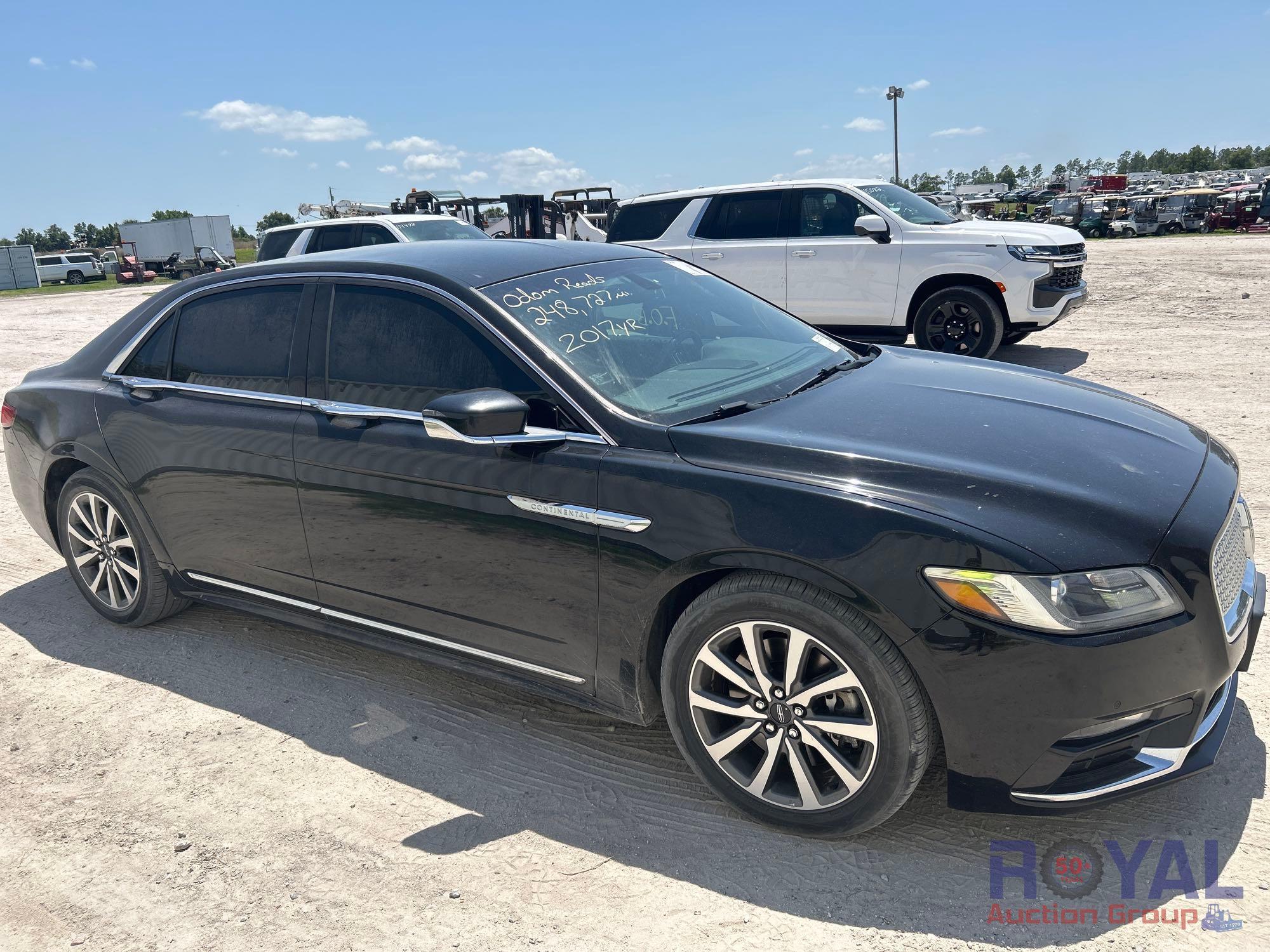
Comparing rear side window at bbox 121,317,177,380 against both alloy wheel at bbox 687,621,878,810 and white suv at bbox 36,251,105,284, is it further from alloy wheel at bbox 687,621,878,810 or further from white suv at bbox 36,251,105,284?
white suv at bbox 36,251,105,284

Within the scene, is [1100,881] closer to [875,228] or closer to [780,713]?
[780,713]

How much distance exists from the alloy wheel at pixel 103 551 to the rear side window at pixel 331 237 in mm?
8488

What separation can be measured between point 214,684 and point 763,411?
2.65 m

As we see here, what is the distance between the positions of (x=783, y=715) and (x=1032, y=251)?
794 centimetres

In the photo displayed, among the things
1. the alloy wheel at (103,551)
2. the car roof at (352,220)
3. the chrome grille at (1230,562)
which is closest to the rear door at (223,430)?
the alloy wheel at (103,551)

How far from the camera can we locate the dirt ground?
2.55 metres

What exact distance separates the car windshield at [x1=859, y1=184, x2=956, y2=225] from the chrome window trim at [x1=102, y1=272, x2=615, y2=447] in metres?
7.57

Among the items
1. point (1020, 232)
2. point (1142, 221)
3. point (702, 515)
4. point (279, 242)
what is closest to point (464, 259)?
point (702, 515)

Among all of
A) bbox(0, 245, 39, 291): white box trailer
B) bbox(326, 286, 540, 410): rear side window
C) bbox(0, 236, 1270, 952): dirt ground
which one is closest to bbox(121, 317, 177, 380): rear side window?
bbox(326, 286, 540, 410): rear side window

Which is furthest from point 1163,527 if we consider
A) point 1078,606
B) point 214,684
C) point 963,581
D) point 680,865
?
point 214,684

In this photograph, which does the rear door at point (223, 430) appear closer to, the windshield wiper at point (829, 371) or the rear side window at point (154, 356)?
the rear side window at point (154, 356)

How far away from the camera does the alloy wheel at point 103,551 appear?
14.8 feet

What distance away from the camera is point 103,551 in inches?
180

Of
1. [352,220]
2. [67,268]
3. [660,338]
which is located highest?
[67,268]
